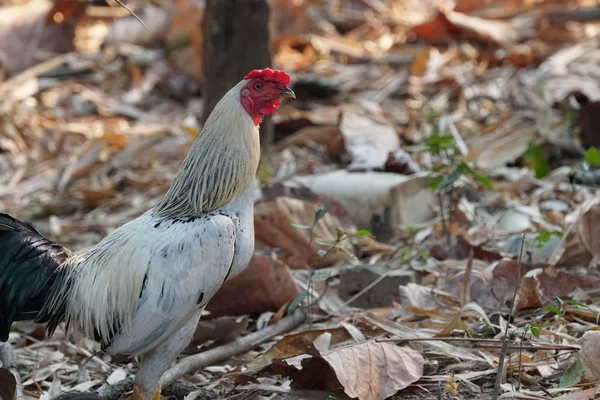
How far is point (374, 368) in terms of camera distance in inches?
132

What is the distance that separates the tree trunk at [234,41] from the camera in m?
5.75

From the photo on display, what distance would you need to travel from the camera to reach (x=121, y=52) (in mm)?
9273

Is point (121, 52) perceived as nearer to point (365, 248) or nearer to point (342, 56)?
point (342, 56)

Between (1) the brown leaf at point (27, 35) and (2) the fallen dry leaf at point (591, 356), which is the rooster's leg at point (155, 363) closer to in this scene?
(2) the fallen dry leaf at point (591, 356)

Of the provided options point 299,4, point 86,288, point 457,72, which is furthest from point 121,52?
point 86,288

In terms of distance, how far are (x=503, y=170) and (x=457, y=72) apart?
2247 millimetres

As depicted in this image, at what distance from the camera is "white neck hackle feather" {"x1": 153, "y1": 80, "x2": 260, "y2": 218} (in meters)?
3.43

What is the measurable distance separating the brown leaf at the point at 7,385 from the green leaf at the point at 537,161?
3880mm

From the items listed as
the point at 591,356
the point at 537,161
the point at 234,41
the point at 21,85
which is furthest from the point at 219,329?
the point at 21,85

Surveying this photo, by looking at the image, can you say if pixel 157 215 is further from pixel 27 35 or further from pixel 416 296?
pixel 27 35

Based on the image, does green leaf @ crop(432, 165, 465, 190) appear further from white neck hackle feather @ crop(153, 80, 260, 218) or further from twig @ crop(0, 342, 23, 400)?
twig @ crop(0, 342, 23, 400)

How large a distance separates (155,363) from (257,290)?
1044mm

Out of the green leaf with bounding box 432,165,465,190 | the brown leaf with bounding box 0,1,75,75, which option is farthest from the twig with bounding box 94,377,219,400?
the brown leaf with bounding box 0,1,75,75

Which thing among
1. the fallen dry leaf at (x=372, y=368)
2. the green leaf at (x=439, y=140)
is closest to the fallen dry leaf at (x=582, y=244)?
the green leaf at (x=439, y=140)
